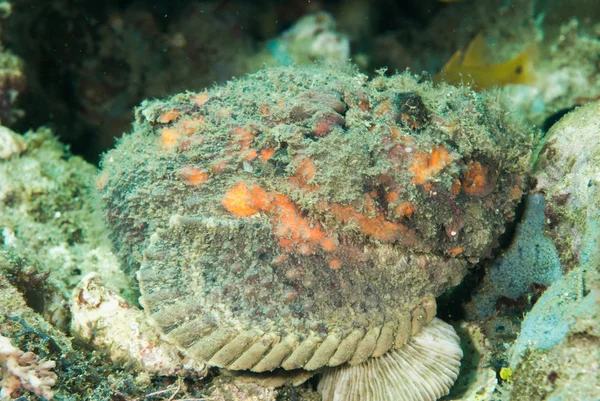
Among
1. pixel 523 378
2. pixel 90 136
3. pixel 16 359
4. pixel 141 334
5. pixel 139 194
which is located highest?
pixel 90 136

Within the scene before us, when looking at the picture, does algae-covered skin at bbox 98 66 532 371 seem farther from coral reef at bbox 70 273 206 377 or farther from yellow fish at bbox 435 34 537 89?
yellow fish at bbox 435 34 537 89

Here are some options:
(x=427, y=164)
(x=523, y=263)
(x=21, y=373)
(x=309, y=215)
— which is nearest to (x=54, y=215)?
(x=21, y=373)

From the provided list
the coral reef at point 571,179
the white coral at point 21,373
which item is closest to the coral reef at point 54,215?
the white coral at point 21,373

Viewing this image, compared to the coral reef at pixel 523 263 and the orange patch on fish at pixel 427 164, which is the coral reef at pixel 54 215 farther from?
the coral reef at pixel 523 263

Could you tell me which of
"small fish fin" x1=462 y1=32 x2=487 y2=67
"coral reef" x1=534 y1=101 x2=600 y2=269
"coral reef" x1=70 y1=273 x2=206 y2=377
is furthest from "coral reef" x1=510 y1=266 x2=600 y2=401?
"small fish fin" x1=462 y1=32 x2=487 y2=67

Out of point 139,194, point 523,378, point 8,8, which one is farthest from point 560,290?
point 8,8

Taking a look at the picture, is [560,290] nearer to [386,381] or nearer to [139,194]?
[386,381]

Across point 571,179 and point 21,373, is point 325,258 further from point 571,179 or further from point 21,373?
point 571,179
